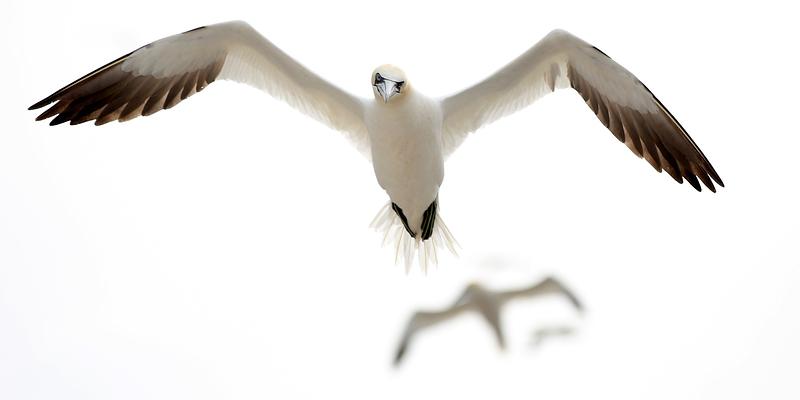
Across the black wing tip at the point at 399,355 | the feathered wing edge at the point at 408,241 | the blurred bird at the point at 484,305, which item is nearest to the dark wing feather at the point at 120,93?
the feathered wing edge at the point at 408,241

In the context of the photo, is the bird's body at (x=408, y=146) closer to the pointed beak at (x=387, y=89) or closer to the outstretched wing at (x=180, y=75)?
the pointed beak at (x=387, y=89)

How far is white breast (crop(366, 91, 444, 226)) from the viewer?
30.8 feet

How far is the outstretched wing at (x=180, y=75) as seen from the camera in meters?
9.57

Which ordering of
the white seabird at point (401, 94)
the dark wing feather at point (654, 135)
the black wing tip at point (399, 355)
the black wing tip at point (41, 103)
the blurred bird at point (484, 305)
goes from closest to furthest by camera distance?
the black wing tip at point (41, 103), the white seabird at point (401, 94), the dark wing feather at point (654, 135), the black wing tip at point (399, 355), the blurred bird at point (484, 305)

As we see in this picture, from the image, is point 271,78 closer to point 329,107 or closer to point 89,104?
point 329,107

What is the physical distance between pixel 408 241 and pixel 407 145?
1.29 meters

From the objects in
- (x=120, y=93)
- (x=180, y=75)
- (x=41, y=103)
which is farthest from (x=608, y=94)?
(x=41, y=103)

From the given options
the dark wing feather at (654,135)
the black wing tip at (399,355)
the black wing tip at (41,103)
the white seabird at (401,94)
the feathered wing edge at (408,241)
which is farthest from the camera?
the black wing tip at (399,355)

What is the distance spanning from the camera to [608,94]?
9.73 metres

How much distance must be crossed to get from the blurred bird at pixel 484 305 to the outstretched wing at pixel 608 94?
2.52 m

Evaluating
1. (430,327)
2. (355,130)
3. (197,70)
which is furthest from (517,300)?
(197,70)

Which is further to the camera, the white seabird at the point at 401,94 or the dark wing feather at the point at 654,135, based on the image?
the dark wing feather at the point at 654,135

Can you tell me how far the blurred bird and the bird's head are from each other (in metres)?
3.22

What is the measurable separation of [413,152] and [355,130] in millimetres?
845
